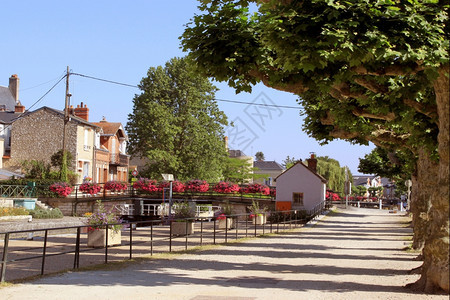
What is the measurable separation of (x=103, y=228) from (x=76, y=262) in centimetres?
466

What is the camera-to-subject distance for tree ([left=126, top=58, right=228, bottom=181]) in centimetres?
4866

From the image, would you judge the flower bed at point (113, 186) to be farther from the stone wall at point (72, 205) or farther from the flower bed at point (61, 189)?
the flower bed at point (61, 189)

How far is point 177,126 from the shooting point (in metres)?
49.5

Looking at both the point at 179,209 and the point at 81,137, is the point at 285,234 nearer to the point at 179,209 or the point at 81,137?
the point at 179,209

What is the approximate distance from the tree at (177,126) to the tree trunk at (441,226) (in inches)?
1533

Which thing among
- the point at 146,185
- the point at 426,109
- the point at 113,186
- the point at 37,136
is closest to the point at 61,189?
the point at 113,186

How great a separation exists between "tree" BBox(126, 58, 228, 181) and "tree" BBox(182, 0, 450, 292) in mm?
36147

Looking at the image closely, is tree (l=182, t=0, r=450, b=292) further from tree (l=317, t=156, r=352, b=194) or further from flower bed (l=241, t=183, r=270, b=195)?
tree (l=317, t=156, r=352, b=194)

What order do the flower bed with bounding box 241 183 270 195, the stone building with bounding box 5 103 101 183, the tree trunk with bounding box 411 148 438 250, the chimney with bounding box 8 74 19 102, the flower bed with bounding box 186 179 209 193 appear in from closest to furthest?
the tree trunk with bounding box 411 148 438 250
the flower bed with bounding box 241 183 270 195
the flower bed with bounding box 186 179 209 193
the stone building with bounding box 5 103 101 183
the chimney with bounding box 8 74 19 102

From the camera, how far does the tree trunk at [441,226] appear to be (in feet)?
28.4

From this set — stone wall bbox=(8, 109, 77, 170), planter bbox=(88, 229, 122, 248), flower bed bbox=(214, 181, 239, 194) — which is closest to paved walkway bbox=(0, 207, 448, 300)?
planter bbox=(88, 229, 122, 248)

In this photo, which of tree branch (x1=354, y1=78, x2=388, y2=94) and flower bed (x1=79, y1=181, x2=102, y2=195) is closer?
tree branch (x1=354, y1=78, x2=388, y2=94)

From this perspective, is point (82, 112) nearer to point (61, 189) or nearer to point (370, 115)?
point (61, 189)

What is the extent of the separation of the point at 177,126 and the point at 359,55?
41074mm
